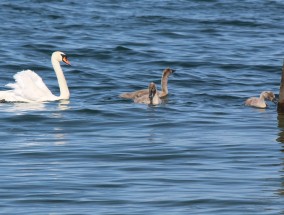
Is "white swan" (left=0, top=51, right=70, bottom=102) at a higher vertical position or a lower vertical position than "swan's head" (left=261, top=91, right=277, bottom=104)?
higher

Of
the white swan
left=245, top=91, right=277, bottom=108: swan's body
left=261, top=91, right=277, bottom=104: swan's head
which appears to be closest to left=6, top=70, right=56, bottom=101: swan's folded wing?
the white swan

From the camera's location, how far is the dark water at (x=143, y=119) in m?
10.8

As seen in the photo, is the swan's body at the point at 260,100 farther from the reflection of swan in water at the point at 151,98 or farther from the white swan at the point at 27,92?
the white swan at the point at 27,92

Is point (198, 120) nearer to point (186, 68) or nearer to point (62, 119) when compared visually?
point (62, 119)

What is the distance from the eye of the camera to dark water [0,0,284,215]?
35.4 feet

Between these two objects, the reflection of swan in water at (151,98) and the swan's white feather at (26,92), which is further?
the swan's white feather at (26,92)

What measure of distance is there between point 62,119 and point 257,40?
12881mm

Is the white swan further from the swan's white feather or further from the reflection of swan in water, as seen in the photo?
the reflection of swan in water

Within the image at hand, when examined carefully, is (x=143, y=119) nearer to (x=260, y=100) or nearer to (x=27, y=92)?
(x=260, y=100)

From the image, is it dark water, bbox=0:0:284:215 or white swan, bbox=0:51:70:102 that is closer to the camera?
dark water, bbox=0:0:284:215

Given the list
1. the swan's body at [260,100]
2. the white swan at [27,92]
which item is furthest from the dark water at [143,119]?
the white swan at [27,92]

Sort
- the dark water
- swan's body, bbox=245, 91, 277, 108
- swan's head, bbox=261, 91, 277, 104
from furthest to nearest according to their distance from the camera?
swan's head, bbox=261, 91, 277, 104
swan's body, bbox=245, 91, 277, 108
the dark water

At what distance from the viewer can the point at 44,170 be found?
12.0 meters

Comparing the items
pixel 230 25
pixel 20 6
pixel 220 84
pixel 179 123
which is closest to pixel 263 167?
pixel 179 123
